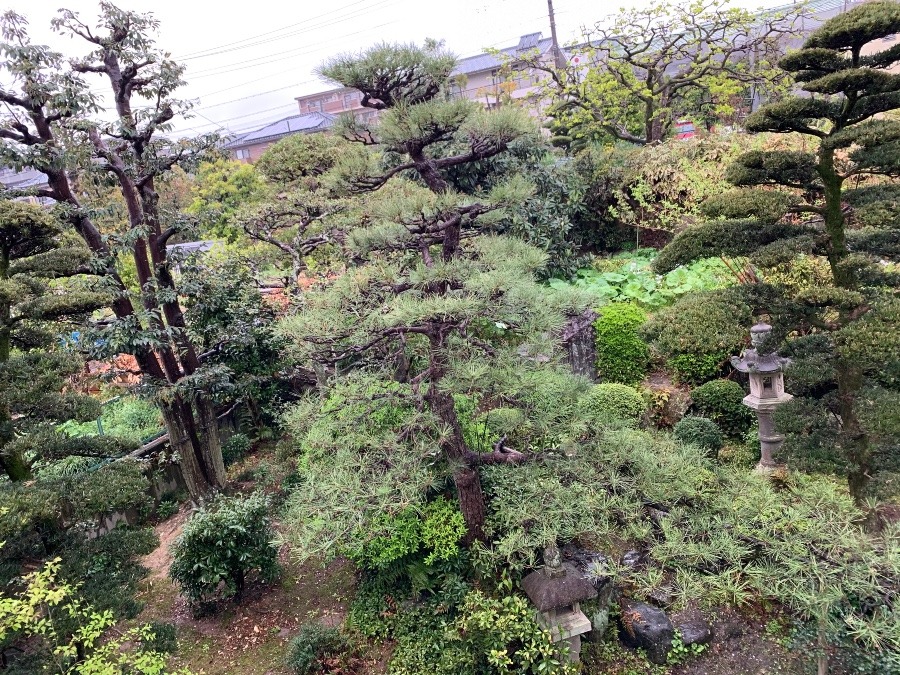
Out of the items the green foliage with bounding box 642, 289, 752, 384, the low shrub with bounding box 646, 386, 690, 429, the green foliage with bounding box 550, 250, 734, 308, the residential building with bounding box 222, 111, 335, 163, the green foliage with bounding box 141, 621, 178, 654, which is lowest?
the low shrub with bounding box 646, 386, 690, 429

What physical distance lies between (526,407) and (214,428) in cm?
449

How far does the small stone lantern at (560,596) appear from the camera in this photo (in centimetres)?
373

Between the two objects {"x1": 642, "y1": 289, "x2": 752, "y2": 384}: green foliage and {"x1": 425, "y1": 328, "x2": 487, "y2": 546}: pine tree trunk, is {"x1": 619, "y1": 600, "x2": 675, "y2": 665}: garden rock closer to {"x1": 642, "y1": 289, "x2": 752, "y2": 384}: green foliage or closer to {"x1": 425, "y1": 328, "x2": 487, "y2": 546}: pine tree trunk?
{"x1": 425, "y1": 328, "x2": 487, "y2": 546}: pine tree trunk

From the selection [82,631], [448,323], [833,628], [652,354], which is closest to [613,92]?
[652,354]

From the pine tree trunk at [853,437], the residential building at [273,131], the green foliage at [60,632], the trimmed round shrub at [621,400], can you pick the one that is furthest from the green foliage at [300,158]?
the residential building at [273,131]

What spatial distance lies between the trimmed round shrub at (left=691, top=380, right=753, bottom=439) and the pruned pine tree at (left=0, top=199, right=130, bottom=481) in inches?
258

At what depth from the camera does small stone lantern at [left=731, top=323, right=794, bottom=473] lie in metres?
5.37

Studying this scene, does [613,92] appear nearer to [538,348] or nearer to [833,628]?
[538,348]

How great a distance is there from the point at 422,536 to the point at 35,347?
3886 mm

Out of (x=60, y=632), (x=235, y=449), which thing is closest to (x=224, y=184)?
(x=235, y=449)

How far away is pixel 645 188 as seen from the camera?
10547mm

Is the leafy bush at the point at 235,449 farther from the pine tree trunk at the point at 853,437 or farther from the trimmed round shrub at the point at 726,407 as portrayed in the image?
the pine tree trunk at the point at 853,437

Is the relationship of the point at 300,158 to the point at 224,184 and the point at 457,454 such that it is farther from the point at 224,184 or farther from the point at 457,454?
the point at 457,454

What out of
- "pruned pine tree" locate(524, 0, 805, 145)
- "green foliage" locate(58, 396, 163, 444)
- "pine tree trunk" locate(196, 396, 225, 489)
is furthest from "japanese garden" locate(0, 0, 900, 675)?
"pruned pine tree" locate(524, 0, 805, 145)
